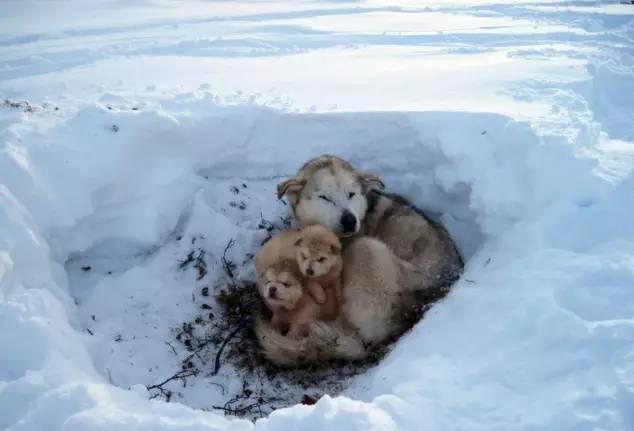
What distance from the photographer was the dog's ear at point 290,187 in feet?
17.7

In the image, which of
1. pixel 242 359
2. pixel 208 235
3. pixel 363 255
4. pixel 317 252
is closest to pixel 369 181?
pixel 363 255

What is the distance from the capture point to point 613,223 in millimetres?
4016

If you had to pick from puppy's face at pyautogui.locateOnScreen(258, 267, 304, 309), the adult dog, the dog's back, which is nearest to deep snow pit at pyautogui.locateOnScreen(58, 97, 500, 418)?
the adult dog

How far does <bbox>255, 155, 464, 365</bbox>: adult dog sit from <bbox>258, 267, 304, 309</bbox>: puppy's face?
241 mm

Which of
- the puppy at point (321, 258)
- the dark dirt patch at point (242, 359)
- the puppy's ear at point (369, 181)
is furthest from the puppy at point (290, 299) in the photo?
the puppy's ear at point (369, 181)

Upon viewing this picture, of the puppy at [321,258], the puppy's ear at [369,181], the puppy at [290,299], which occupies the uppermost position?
the puppy's ear at [369,181]

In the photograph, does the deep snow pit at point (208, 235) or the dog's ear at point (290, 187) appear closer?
the deep snow pit at point (208, 235)

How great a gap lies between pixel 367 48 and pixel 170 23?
4.07 meters

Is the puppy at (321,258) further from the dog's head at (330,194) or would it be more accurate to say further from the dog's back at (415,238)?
the dog's back at (415,238)

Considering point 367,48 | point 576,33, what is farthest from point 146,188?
point 576,33

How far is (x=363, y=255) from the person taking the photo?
4.77 meters

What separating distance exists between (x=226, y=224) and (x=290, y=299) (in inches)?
49.0

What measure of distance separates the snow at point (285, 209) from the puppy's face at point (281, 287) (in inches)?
24.4

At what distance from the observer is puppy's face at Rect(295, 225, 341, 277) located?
4.60 metres
